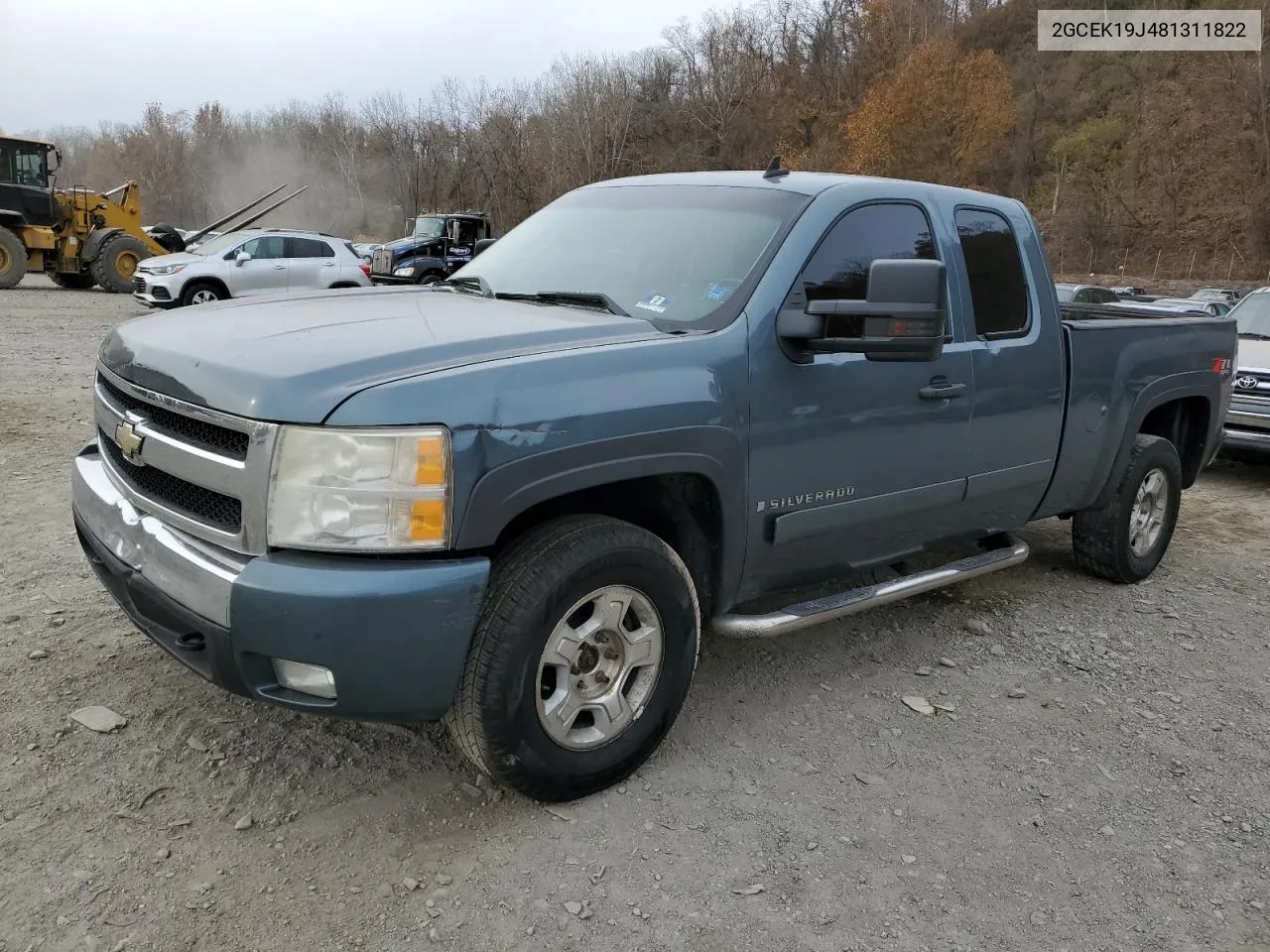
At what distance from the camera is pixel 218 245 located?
17812 millimetres

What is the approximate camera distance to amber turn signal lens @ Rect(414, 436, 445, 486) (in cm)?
244

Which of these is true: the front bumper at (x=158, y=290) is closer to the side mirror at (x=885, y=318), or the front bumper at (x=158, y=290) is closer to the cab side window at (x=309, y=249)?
the cab side window at (x=309, y=249)

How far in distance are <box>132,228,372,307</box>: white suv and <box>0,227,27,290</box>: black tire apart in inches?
149

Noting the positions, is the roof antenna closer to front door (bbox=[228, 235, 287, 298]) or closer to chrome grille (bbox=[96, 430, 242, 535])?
chrome grille (bbox=[96, 430, 242, 535])

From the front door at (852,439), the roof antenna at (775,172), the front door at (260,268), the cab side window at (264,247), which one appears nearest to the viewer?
the front door at (852,439)

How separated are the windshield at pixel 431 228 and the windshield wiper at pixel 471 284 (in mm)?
22852

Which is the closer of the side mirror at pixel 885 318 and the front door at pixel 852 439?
the side mirror at pixel 885 318

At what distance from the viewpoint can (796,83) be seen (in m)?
64.4

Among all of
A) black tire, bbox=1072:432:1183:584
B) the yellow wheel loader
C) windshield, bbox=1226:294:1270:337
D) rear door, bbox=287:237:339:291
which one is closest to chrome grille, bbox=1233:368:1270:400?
windshield, bbox=1226:294:1270:337

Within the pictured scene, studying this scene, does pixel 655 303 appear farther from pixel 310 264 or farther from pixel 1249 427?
pixel 310 264

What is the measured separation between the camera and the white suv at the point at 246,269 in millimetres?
16828

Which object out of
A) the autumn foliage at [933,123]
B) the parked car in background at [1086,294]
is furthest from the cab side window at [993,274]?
the autumn foliage at [933,123]

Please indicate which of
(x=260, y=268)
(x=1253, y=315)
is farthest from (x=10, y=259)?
(x=1253, y=315)

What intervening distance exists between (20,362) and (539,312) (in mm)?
9802
